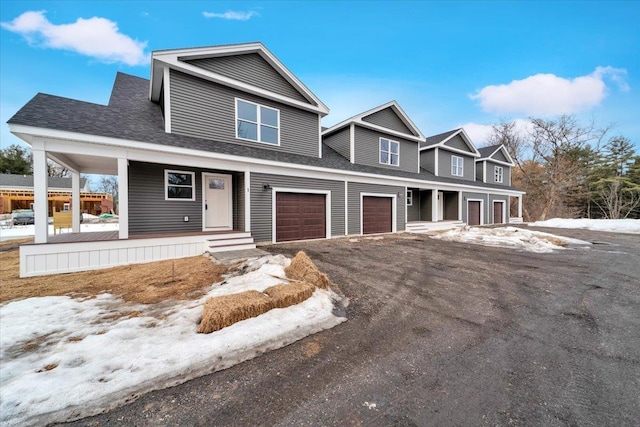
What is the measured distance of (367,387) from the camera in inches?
81.7

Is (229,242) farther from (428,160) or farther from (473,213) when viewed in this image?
(473,213)

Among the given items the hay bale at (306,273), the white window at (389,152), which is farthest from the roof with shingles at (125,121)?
the hay bale at (306,273)

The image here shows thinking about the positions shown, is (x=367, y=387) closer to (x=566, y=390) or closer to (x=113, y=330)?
(x=566, y=390)

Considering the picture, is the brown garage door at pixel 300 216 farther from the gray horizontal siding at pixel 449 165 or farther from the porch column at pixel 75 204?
the gray horizontal siding at pixel 449 165

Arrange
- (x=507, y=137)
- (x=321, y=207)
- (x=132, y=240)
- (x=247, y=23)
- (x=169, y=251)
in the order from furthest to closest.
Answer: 1. (x=507, y=137)
2. (x=247, y=23)
3. (x=321, y=207)
4. (x=169, y=251)
5. (x=132, y=240)

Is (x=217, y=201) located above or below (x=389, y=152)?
below

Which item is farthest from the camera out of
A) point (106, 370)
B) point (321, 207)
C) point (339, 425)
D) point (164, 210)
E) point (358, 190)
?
point (358, 190)

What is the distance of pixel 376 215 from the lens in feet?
40.8

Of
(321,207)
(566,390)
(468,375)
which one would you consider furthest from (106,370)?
(321,207)

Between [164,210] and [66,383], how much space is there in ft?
22.9

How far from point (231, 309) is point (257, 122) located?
838 cm

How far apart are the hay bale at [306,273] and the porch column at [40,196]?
19.1 ft

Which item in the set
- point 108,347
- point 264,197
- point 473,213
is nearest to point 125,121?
point 264,197

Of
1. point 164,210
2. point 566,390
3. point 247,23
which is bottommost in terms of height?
point 566,390
